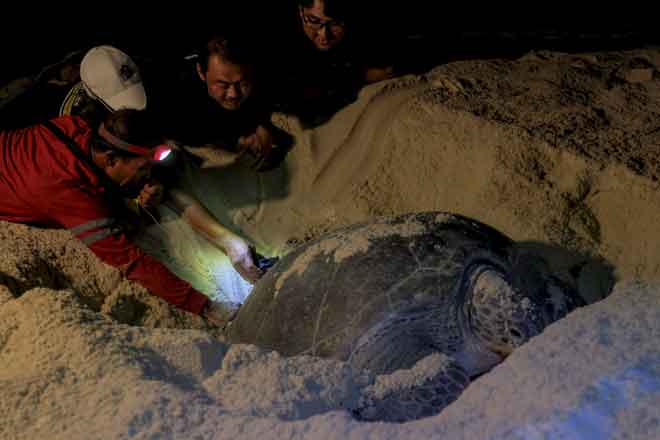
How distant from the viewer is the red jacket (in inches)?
83.4

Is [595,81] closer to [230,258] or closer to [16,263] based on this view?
[230,258]

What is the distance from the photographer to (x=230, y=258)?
8.14 feet

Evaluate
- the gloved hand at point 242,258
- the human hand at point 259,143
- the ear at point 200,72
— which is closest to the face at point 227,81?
the ear at point 200,72

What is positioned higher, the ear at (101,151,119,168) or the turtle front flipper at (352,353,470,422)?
the ear at (101,151,119,168)

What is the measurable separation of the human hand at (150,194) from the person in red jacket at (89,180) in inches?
10.5

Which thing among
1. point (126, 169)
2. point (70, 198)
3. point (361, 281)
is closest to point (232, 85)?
point (126, 169)

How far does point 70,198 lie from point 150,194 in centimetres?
45

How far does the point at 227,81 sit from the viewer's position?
2.38 meters

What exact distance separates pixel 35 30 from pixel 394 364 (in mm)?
3528

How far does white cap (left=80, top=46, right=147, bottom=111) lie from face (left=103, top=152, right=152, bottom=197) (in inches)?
11.3

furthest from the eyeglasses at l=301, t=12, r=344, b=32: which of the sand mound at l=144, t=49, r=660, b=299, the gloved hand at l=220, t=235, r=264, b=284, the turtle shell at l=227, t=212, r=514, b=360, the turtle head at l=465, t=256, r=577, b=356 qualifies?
the turtle head at l=465, t=256, r=577, b=356

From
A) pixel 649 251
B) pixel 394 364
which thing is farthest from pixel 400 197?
pixel 394 364

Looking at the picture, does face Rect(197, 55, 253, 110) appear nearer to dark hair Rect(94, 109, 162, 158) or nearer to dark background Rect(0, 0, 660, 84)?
dark hair Rect(94, 109, 162, 158)

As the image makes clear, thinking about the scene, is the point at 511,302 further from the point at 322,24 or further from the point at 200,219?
the point at 322,24
